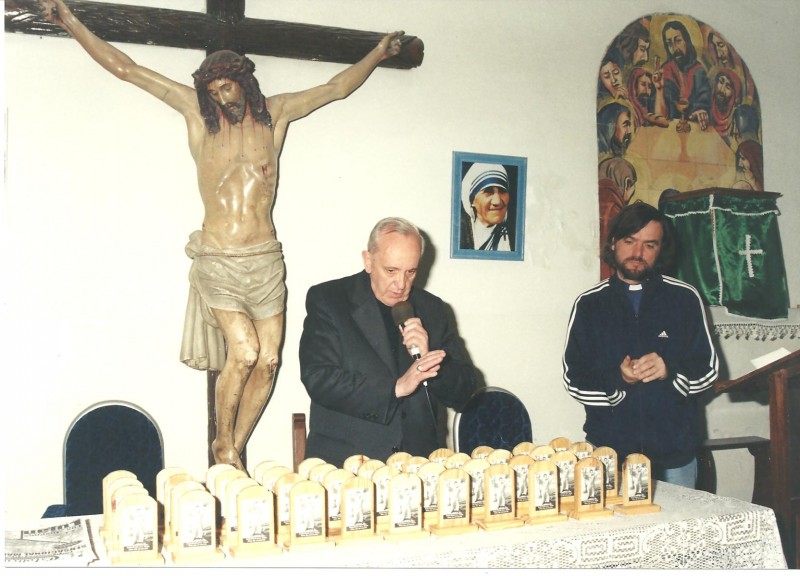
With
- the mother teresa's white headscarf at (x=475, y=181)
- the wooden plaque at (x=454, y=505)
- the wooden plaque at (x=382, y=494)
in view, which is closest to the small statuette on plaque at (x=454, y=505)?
the wooden plaque at (x=454, y=505)

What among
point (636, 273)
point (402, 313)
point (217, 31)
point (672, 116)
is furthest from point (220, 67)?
point (672, 116)

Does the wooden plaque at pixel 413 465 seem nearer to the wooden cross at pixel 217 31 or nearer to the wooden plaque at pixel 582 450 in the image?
the wooden plaque at pixel 582 450

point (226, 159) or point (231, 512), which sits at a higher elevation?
point (226, 159)

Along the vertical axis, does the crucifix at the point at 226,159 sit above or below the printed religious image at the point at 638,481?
above

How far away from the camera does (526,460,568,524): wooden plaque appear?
2.53 metres

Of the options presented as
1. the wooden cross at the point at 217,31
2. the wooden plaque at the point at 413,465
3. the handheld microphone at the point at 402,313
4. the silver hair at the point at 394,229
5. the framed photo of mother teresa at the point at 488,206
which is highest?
the wooden cross at the point at 217,31

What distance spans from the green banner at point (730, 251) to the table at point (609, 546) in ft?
8.90

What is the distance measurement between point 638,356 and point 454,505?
157 centimetres

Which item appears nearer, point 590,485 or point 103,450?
point 590,485

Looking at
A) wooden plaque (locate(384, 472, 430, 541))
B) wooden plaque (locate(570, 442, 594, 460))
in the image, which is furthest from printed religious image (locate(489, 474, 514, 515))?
wooden plaque (locate(570, 442, 594, 460))

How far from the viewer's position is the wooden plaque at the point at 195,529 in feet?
7.00

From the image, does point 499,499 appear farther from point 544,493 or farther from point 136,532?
point 136,532

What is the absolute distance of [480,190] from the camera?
492 centimetres

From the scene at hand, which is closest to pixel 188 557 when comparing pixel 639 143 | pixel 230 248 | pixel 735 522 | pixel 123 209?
pixel 735 522
